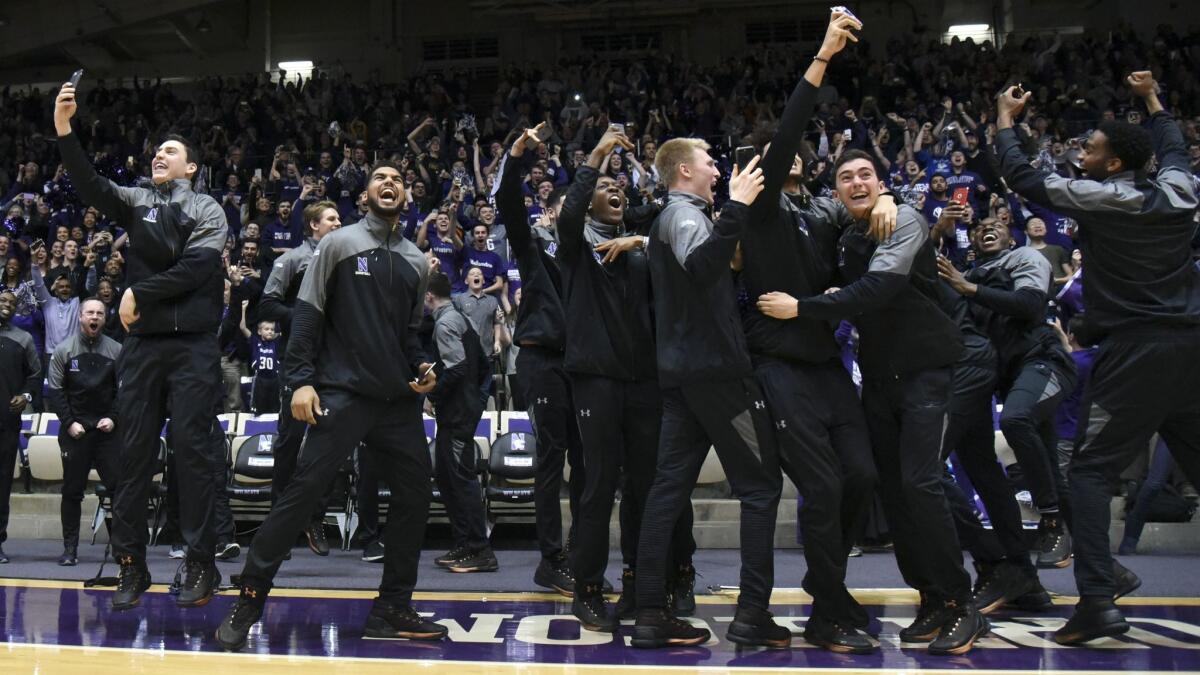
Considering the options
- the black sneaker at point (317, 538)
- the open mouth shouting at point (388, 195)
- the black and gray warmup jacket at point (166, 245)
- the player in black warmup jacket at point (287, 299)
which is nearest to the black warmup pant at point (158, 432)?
the black and gray warmup jacket at point (166, 245)

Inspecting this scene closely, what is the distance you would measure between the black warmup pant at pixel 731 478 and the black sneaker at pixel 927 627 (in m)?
0.64

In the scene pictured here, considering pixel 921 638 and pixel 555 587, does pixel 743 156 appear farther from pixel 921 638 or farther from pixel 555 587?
pixel 555 587

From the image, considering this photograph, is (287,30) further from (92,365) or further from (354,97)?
(92,365)

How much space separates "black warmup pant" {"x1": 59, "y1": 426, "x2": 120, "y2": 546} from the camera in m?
7.92

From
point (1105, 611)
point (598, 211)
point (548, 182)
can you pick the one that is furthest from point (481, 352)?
point (548, 182)

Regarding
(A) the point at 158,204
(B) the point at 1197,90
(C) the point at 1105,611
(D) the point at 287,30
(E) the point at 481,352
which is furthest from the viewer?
(D) the point at 287,30

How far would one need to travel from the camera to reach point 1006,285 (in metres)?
5.66

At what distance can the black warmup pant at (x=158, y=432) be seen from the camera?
5086 mm

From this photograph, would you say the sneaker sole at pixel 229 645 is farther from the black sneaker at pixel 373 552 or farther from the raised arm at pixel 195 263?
the black sneaker at pixel 373 552

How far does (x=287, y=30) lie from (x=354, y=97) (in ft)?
17.8

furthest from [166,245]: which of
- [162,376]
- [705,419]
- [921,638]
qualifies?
[921,638]

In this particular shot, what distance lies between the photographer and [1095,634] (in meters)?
4.39

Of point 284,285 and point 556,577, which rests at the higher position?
point 284,285

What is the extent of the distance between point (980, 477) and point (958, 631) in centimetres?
118
